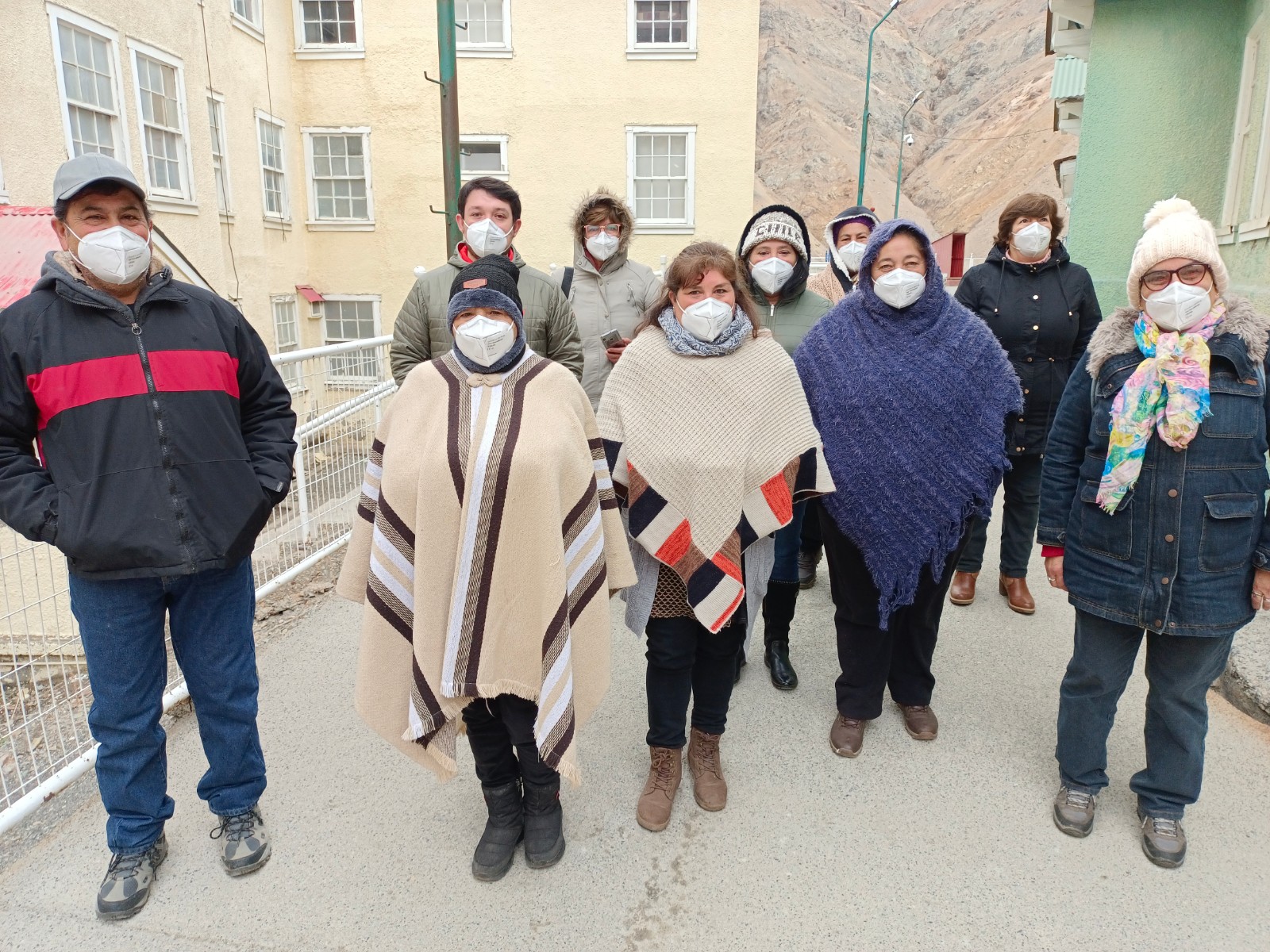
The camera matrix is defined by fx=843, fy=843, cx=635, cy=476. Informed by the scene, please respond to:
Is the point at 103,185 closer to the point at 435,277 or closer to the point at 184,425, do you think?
the point at 184,425

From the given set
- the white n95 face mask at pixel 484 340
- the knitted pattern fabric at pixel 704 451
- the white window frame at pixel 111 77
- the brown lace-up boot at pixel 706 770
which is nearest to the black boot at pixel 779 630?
the brown lace-up boot at pixel 706 770

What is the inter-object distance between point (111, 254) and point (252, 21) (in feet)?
45.6

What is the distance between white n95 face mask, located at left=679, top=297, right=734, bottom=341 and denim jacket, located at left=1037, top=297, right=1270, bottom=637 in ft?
3.80

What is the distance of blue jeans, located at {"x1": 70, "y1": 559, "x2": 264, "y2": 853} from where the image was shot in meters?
2.34

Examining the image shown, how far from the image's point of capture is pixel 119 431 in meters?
2.22

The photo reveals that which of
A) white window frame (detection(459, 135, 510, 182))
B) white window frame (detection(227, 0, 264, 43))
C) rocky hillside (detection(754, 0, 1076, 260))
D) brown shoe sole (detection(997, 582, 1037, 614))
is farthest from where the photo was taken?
rocky hillside (detection(754, 0, 1076, 260))

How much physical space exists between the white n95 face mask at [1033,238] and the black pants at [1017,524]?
3.34 ft

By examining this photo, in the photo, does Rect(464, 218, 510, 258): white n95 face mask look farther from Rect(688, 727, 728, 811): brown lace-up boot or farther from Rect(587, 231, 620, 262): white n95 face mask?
Rect(688, 727, 728, 811): brown lace-up boot

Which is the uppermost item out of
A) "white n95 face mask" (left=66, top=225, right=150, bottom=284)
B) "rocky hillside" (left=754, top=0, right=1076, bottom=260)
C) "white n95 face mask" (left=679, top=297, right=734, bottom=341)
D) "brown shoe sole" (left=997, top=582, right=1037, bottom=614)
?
"rocky hillside" (left=754, top=0, right=1076, bottom=260)

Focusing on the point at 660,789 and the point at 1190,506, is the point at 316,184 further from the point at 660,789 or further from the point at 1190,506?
the point at 1190,506

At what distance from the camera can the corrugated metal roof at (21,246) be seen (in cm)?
730

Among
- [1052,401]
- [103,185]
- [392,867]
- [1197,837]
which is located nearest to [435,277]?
[103,185]

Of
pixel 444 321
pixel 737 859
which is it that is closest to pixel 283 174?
pixel 444 321

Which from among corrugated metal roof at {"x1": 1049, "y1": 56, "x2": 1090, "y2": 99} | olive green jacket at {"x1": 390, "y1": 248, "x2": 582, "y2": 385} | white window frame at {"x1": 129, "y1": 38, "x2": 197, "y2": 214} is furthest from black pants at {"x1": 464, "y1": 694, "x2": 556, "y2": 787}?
corrugated metal roof at {"x1": 1049, "y1": 56, "x2": 1090, "y2": 99}
